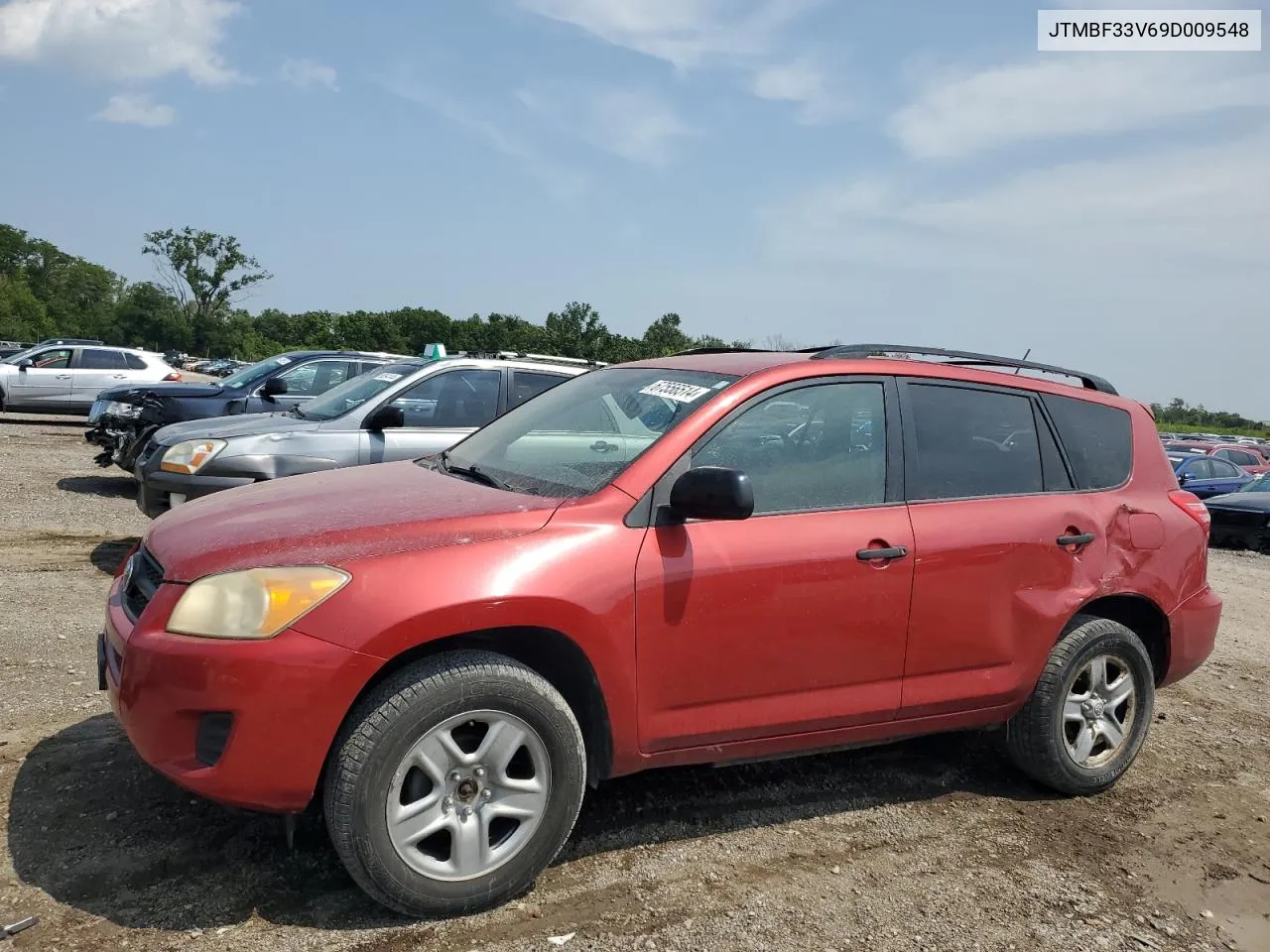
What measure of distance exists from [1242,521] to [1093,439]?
1237 centimetres

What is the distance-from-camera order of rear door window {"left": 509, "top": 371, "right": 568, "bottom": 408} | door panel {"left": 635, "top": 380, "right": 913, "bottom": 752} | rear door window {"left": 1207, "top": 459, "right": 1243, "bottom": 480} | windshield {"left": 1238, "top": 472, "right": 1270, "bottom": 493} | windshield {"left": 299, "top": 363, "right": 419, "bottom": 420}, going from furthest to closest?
rear door window {"left": 1207, "top": 459, "right": 1243, "bottom": 480} → windshield {"left": 1238, "top": 472, "right": 1270, "bottom": 493} → rear door window {"left": 509, "top": 371, "right": 568, "bottom": 408} → windshield {"left": 299, "top": 363, "right": 419, "bottom": 420} → door panel {"left": 635, "top": 380, "right": 913, "bottom": 752}

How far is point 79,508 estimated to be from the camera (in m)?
9.76

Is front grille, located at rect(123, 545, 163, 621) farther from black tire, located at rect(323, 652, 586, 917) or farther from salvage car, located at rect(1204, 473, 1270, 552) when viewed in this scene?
salvage car, located at rect(1204, 473, 1270, 552)

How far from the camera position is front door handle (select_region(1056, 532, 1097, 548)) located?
405cm

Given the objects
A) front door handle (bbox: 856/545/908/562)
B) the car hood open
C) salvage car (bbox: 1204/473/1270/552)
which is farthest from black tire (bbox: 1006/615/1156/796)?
salvage car (bbox: 1204/473/1270/552)

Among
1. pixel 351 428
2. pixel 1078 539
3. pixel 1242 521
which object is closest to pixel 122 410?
pixel 351 428

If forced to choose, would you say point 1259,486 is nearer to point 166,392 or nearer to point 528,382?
point 528,382

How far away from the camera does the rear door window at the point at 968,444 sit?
3.90m

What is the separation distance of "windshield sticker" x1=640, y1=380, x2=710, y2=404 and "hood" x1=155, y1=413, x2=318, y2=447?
449cm

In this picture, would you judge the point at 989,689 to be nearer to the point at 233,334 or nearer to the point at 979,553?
the point at 979,553

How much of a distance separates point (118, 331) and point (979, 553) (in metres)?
104

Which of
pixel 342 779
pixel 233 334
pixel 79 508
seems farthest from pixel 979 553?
pixel 233 334

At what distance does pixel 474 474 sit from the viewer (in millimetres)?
3867

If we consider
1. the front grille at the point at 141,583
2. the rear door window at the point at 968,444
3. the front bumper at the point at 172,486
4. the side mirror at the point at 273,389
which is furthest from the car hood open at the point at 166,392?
the rear door window at the point at 968,444
